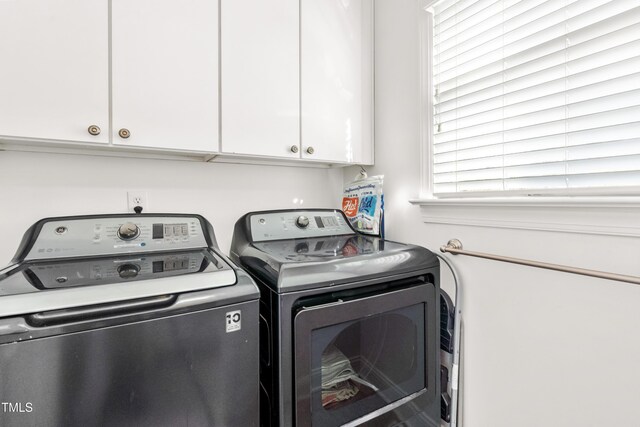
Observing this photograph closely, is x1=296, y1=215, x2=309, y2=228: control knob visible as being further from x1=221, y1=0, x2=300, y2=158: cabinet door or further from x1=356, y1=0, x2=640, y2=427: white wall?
x1=356, y1=0, x2=640, y2=427: white wall

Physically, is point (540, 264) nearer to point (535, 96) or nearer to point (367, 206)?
point (535, 96)

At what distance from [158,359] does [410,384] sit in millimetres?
896

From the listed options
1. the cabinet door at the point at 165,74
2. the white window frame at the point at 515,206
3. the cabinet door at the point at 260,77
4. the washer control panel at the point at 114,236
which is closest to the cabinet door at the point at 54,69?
the cabinet door at the point at 165,74

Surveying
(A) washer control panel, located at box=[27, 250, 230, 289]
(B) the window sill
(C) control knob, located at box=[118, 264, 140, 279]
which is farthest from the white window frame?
(C) control knob, located at box=[118, 264, 140, 279]

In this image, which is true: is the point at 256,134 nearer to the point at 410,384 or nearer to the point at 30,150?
the point at 30,150

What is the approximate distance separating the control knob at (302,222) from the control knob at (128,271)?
76 cm

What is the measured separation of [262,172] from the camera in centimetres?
172

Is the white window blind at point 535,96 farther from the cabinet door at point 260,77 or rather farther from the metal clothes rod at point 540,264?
the cabinet door at point 260,77

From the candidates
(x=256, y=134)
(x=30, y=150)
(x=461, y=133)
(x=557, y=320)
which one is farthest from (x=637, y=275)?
(x=30, y=150)

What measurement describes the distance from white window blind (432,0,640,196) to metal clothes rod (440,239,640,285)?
0.77 ft

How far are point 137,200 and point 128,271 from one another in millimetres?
656

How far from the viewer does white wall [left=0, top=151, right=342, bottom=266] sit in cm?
122

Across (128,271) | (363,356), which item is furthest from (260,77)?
(363,356)

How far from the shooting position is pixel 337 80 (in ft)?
5.25
